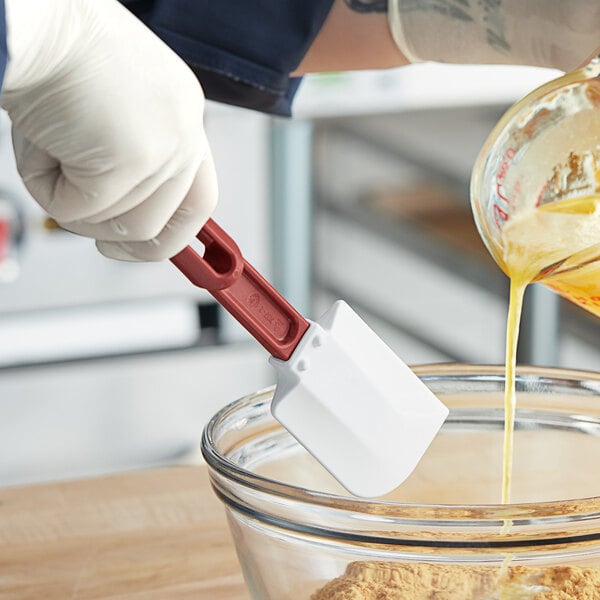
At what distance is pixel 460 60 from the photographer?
0.92 metres

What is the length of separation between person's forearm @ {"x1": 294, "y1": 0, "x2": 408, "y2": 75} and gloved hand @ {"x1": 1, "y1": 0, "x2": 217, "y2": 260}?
0.36 m

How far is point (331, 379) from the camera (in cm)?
62

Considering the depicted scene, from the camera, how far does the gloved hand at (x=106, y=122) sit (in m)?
0.54

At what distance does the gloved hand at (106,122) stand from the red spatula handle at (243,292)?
0.7 inches

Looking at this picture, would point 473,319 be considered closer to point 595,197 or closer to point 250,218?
point 250,218

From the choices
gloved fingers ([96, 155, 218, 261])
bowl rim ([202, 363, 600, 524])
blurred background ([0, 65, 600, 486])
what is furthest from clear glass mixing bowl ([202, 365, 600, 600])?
blurred background ([0, 65, 600, 486])

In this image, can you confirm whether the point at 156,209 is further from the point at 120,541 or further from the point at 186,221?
the point at 120,541

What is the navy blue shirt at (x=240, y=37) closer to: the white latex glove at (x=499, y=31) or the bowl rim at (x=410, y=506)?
the white latex glove at (x=499, y=31)

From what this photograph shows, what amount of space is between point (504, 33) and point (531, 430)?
324 millimetres

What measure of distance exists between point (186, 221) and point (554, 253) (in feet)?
0.73

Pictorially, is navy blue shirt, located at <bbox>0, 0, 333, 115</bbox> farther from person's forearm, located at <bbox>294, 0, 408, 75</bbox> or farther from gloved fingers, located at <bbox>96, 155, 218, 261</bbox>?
gloved fingers, located at <bbox>96, 155, 218, 261</bbox>

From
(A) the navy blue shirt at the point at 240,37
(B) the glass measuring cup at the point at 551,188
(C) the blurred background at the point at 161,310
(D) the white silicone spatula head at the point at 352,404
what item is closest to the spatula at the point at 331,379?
(D) the white silicone spatula head at the point at 352,404

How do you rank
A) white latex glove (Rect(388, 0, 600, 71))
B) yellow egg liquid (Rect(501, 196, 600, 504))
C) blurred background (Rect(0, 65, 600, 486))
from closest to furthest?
1. yellow egg liquid (Rect(501, 196, 600, 504))
2. white latex glove (Rect(388, 0, 600, 71))
3. blurred background (Rect(0, 65, 600, 486))

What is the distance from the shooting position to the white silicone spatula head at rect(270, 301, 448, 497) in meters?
0.62
